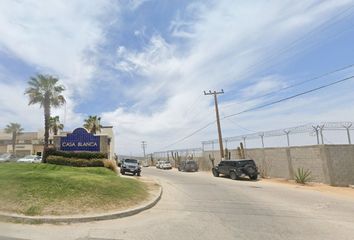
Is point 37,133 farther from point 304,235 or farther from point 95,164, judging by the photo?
point 304,235

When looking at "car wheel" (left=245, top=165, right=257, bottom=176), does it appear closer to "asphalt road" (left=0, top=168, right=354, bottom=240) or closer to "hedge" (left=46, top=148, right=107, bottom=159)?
"hedge" (left=46, top=148, right=107, bottom=159)

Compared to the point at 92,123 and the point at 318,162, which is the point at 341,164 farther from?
the point at 92,123

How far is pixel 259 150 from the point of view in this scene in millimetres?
33969

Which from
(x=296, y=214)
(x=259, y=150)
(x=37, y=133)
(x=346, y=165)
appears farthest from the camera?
(x=37, y=133)

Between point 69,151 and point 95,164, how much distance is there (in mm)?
2734

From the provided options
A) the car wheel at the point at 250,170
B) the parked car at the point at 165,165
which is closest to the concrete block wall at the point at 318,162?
the car wheel at the point at 250,170

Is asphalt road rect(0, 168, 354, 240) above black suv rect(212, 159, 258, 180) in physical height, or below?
below

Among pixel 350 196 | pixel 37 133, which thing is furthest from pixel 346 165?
pixel 37 133

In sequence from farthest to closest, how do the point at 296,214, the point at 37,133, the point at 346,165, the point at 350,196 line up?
the point at 37,133 → the point at 346,165 → the point at 350,196 → the point at 296,214

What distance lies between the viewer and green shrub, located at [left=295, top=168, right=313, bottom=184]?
26062 mm

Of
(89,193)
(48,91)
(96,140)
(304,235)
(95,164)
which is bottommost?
(304,235)

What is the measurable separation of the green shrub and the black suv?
4707 millimetres

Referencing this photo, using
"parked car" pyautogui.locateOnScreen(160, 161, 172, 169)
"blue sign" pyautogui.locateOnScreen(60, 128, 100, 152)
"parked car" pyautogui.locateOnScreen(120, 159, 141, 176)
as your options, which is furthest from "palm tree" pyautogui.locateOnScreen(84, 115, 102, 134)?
"blue sign" pyautogui.locateOnScreen(60, 128, 100, 152)

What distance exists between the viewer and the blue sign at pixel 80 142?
97.2ft
